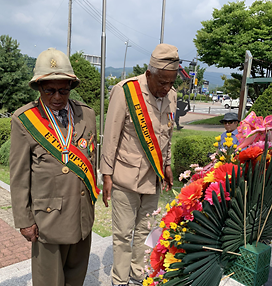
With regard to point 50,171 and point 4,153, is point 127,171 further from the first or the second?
point 4,153

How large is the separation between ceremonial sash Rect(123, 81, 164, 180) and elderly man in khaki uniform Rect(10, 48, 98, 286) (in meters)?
0.51

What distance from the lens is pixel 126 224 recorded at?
2609 mm

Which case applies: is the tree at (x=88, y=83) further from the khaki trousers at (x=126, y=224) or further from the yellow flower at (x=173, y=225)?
the yellow flower at (x=173, y=225)

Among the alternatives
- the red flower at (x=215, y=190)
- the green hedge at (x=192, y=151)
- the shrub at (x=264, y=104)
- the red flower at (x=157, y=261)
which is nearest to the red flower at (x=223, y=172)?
the red flower at (x=215, y=190)

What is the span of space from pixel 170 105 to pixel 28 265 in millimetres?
2181

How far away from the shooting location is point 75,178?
209cm

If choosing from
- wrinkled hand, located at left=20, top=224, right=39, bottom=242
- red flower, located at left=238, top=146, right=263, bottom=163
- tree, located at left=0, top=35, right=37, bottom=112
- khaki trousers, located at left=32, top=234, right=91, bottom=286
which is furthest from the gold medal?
tree, located at left=0, top=35, right=37, bottom=112

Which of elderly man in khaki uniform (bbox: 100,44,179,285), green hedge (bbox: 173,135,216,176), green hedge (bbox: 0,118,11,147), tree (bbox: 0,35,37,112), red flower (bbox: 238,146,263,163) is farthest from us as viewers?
tree (bbox: 0,35,37,112)

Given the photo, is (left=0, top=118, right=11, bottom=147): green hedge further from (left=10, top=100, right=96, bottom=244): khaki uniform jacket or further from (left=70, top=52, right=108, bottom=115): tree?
(left=10, top=100, right=96, bottom=244): khaki uniform jacket

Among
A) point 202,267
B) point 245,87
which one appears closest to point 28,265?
point 202,267

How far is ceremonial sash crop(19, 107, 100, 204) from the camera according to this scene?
1.98 meters

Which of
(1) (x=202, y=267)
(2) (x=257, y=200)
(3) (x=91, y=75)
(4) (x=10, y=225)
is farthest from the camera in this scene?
(3) (x=91, y=75)

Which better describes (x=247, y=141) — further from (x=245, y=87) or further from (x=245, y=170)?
(x=245, y=87)

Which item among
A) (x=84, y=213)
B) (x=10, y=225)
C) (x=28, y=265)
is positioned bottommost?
(x=10, y=225)
